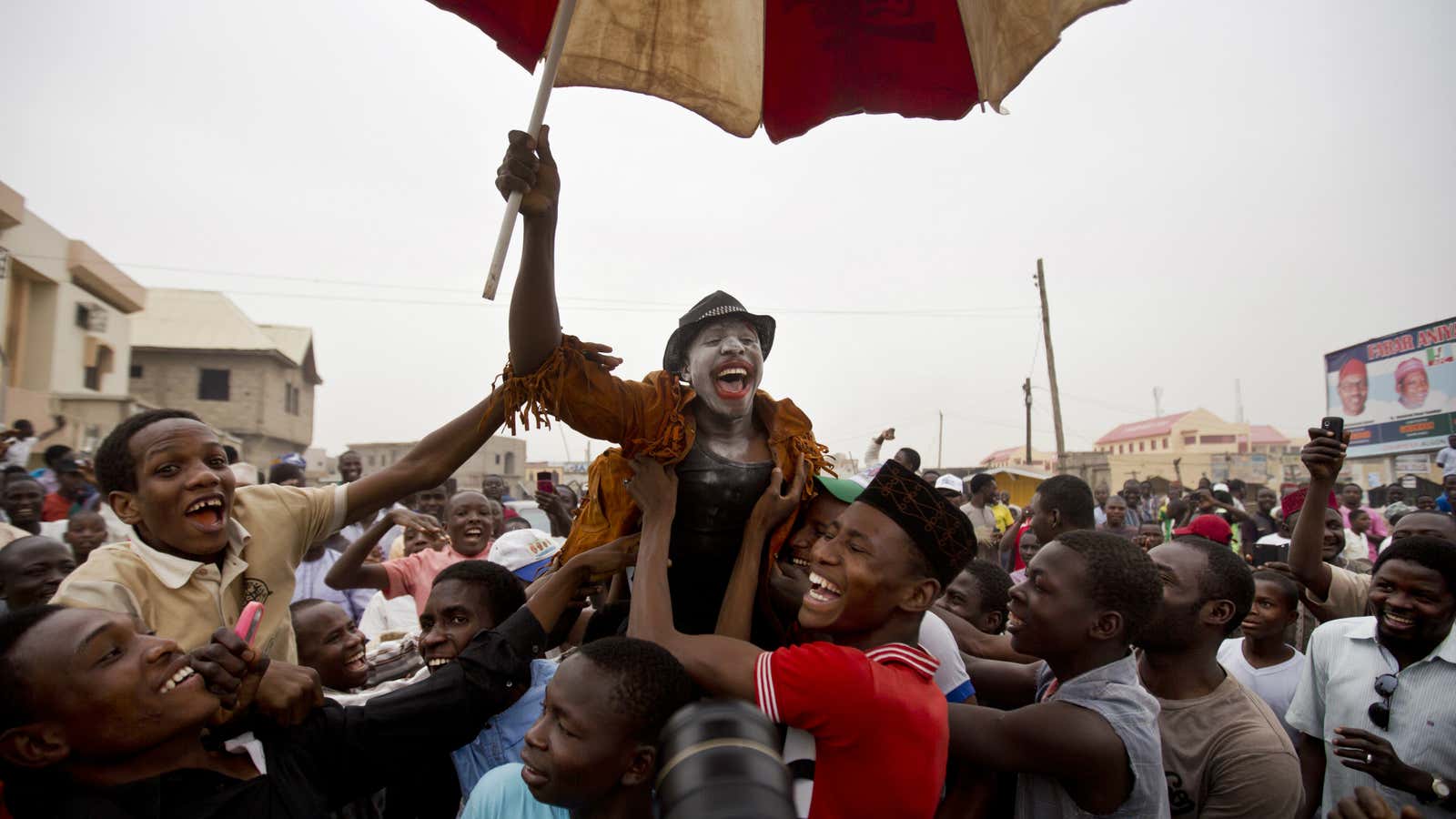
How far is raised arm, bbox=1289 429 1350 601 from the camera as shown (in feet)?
11.1

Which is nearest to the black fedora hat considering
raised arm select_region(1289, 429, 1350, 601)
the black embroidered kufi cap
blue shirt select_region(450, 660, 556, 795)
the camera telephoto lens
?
the black embroidered kufi cap

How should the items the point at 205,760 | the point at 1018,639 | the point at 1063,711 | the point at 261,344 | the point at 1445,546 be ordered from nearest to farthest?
the point at 205,760, the point at 1063,711, the point at 1018,639, the point at 1445,546, the point at 261,344

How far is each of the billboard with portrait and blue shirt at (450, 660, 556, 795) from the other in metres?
28.3

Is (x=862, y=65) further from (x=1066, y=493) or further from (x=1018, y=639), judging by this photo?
(x=1066, y=493)

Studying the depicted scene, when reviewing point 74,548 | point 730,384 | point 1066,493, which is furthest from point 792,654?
point 74,548

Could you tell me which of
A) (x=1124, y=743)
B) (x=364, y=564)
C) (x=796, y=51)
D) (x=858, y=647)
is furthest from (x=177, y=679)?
(x=364, y=564)

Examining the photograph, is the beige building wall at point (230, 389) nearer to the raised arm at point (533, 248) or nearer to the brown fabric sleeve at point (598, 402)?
the brown fabric sleeve at point (598, 402)

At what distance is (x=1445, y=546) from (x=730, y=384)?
2.67 m

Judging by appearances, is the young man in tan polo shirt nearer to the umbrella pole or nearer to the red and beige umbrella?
the umbrella pole

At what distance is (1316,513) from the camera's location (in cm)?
369

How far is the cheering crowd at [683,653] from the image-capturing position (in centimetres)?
180

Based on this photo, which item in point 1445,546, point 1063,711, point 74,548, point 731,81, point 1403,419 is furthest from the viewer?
point 1403,419

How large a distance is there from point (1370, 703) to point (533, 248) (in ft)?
11.0

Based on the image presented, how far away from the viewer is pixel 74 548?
5.64 meters
